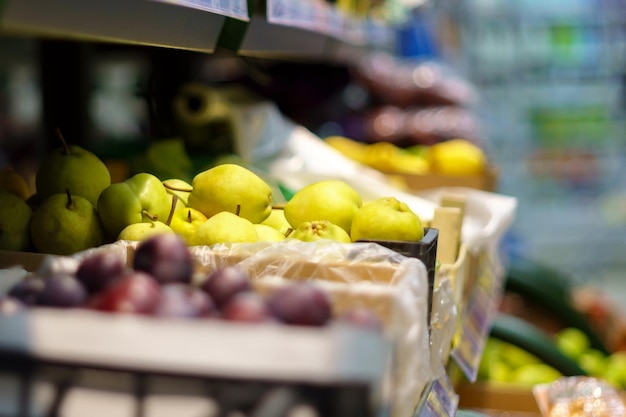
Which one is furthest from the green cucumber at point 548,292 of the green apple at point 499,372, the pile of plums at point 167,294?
the pile of plums at point 167,294

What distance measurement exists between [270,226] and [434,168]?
1.78 meters

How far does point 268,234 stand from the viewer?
142cm

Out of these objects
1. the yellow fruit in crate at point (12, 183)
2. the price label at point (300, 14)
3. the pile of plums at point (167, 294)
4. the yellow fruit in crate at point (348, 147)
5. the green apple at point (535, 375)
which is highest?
the price label at point (300, 14)

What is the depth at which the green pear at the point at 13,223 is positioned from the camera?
1.33 m

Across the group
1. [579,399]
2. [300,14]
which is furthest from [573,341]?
[300,14]

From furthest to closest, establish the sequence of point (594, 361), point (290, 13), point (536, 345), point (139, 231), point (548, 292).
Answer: point (548, 292)
point (594, 361)
point (536, 345)
point (290, 13)
point (139, 231)

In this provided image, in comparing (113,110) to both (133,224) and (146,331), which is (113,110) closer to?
(133,224)

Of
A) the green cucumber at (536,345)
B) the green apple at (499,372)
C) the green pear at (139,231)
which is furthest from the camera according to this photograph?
the green apple at (499,372)

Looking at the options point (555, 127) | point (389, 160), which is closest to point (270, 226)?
point (389, 160)

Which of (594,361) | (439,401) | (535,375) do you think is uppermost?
(439,401)

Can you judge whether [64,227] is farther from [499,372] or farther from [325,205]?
[499,372]

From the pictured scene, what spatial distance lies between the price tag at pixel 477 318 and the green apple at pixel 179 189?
1.83 ft

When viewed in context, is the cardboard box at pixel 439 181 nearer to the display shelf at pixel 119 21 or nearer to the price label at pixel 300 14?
the price label at pixel 300 14

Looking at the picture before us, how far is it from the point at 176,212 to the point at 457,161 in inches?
73.8
